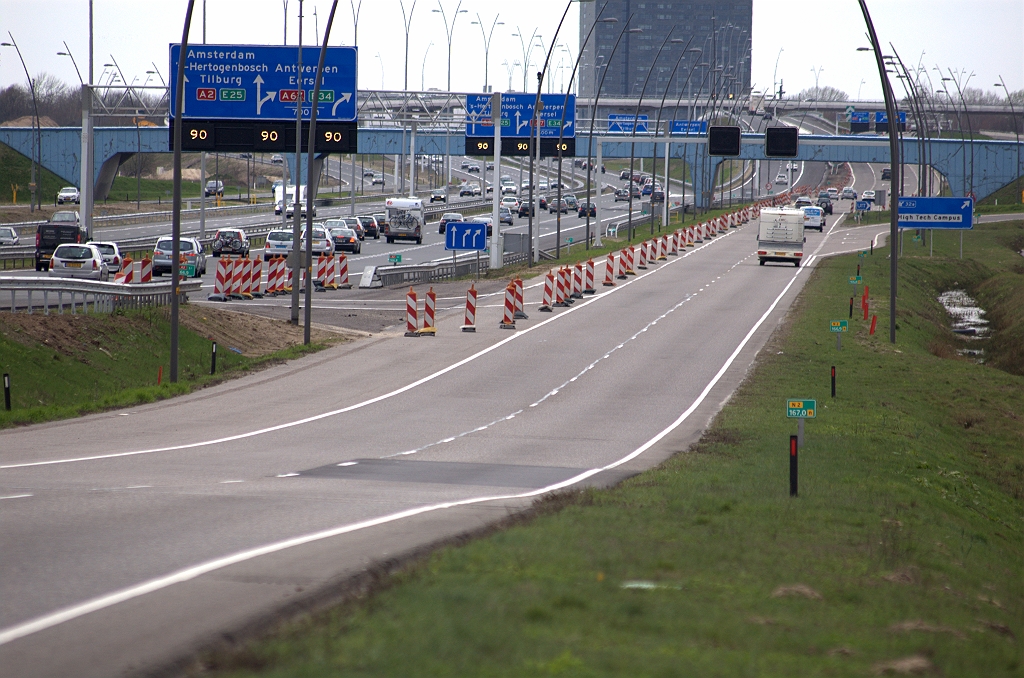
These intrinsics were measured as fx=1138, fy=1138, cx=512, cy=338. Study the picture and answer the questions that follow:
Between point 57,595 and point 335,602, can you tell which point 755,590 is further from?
point 57,595

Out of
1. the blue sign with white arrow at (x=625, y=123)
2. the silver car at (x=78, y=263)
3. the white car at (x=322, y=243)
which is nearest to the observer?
the silver car at (x=78, y=263)

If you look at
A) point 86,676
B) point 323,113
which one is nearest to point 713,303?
point 323,113

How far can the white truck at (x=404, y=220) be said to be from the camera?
252ft

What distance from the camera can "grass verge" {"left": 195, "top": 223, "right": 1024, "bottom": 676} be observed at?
6.39 meters

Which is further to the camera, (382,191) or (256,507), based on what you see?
(382,191)

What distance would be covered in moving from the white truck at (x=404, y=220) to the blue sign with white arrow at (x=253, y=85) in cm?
3522

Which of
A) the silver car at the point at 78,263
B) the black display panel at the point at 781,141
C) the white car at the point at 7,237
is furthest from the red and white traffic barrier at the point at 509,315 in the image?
the white car at the point at 7,237

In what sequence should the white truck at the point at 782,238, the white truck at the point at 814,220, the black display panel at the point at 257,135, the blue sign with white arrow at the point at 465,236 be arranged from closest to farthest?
the black display panel at the point at 257,135 → the blue sign with white arrow at the point at 465,236 → the white truck at the point at 782,238 → the white truck at the point at 814,220

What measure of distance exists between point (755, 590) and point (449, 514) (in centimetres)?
421

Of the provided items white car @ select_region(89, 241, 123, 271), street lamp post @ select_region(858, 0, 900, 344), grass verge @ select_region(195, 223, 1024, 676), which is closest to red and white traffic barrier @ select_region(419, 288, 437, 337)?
street lamp post @ select_region(858, 0, 900, 344)

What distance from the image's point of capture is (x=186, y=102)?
41625 millimetres

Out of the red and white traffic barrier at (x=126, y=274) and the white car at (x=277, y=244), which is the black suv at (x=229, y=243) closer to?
the white car at (x=277, y=244)

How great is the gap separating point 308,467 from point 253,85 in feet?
95.3

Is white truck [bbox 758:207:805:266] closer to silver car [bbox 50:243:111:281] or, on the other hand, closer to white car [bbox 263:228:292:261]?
white car [bbox 263:228:292:261]
